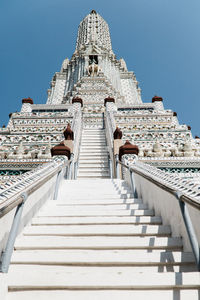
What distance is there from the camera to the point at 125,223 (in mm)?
3408

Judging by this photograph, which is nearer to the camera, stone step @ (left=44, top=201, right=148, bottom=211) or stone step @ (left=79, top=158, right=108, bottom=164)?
stone step @ (left=44, top=201, right=148, bottom=211)

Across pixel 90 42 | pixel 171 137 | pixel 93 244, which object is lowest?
pixel 93 244

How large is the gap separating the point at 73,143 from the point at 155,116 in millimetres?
6714

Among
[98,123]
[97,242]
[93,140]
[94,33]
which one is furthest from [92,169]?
[94,33]

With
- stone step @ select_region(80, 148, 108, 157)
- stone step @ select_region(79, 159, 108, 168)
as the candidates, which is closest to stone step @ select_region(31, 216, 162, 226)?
stone step @ select_region(79, 159, 108, 168)

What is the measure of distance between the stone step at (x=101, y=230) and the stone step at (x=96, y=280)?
76 centimetres

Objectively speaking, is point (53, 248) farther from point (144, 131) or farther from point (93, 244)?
point (144, 131)

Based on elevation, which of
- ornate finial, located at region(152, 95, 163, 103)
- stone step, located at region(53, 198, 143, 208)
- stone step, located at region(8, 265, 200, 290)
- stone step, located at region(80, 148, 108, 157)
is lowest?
stone step, located at region(8, 265, 200, 290)

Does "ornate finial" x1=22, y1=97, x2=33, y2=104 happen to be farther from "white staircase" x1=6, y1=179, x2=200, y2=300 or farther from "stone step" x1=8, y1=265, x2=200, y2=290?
"stone step" x1=8, y1=265, x2=200, y2=290

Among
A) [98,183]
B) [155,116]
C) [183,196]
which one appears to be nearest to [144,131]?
[155,116]

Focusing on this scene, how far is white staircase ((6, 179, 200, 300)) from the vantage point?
2.12m

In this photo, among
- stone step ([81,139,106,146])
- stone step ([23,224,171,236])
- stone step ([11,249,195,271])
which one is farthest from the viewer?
stone step ([81,139,106,146])

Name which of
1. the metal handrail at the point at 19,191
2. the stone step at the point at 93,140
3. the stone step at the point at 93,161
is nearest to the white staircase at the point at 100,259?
the metal handrail at the point at 19,191

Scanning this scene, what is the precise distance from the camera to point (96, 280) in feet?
7.25
